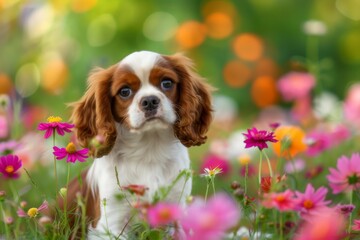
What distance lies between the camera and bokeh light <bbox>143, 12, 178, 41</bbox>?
851 centimetres

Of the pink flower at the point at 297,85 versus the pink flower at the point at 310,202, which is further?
the pink flower at the point at 297,85

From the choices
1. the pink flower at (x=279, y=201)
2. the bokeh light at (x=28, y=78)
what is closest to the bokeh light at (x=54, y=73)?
the bokeh light at (x=28, y=78)

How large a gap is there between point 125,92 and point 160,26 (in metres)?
5.72

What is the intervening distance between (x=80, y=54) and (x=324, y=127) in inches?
156

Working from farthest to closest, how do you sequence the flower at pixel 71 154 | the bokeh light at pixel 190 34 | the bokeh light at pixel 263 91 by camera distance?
the bokeh light at pixel 263 91
the bokeh light at pixel 190 34
the flower at pixel 71 154

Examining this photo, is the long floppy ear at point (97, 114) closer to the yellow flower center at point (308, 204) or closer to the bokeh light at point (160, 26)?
the yellow flower center at point (308, 204)

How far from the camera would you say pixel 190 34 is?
8.45 metres

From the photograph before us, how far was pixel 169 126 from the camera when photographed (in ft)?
10.4

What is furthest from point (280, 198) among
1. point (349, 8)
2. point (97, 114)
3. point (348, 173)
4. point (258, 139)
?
point (349, 8)

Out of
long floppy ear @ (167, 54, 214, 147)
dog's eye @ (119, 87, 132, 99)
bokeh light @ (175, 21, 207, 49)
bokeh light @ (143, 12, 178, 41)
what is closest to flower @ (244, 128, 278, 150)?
long floppy ear @ (167, 54, 214, 147)

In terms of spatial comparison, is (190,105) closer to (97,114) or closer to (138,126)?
(138,126)

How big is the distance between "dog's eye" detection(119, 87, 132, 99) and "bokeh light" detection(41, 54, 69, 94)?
463 cm

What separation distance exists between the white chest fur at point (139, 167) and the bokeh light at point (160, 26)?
5.30 m

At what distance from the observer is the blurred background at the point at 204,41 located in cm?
829
